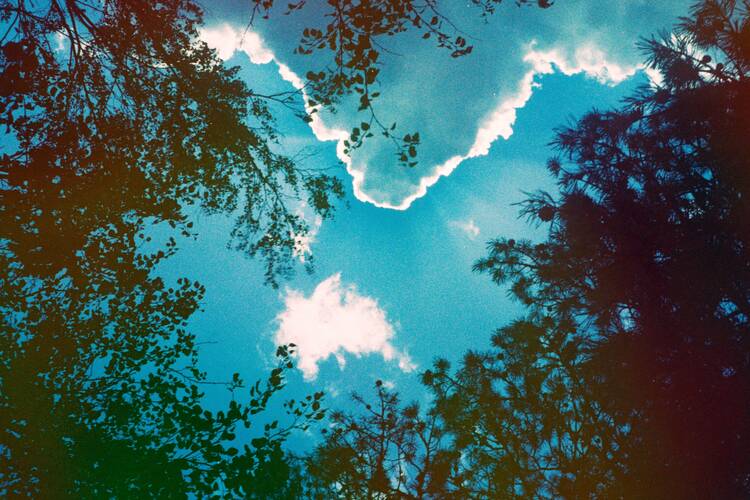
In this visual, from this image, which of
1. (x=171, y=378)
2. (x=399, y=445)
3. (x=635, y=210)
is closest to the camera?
(x=635, y=210)

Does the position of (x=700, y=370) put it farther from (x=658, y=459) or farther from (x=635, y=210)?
(x=635, y=210)

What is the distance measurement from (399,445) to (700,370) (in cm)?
681

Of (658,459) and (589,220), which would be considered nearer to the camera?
(658,459)

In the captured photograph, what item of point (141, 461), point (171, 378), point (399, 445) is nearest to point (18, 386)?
point (171, 378)

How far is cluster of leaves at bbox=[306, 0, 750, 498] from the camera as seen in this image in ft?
14.0

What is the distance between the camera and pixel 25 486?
4.99m

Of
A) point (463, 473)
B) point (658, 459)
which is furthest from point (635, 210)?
point (463, 473)

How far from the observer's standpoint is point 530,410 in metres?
7.05

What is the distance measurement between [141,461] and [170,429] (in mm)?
482

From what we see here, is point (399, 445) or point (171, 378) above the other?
point (171, 378)

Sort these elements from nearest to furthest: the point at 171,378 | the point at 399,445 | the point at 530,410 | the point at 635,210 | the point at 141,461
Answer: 1. the point at 141,461
2. the point at 635,210
3. the point at 171,378
4. the point at 530,410
5. the point at 399,445

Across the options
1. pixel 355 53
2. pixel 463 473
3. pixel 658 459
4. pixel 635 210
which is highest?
pixel 355 53

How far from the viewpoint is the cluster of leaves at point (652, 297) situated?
4258 millimetres

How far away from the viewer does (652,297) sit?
4.96 m
